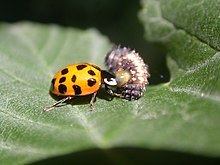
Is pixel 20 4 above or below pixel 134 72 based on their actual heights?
above

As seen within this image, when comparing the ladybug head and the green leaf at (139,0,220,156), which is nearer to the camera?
the green leaf at (139,0,220,156)

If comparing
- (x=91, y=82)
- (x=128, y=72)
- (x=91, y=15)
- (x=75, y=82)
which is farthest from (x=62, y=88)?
(x=91, y=15)

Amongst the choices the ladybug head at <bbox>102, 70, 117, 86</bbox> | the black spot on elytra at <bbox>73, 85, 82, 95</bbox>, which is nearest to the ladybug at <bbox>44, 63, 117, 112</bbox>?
the black spot on elytra at <bbox>73, 85, 82, 95</bbox>

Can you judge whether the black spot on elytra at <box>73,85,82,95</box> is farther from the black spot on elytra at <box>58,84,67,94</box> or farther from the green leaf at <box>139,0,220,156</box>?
the green leaf at <box>139,0,220,156</box>

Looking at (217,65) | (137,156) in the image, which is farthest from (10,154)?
(217,65)

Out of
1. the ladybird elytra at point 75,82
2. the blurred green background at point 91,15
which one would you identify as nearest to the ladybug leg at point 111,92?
the ladybird elytra at point 75,82

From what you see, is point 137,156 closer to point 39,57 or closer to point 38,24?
point 39,57

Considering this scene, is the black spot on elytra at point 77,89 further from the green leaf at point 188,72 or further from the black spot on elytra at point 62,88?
the green leaf at point 188,72
